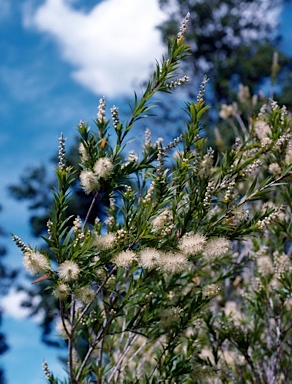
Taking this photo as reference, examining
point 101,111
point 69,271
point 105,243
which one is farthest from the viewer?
point 101,111

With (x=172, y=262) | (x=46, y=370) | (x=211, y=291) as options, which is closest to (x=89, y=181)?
(x=172, y=262)

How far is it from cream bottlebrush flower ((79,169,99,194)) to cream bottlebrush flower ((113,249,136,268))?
36 centimetres

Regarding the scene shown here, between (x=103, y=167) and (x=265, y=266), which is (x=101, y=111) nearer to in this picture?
(x=103, y=167)

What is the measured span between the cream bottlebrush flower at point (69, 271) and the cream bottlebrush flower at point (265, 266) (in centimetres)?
193

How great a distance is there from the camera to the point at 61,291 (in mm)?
2701

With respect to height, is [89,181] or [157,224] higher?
[89,181]

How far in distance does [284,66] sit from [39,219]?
7.77 m

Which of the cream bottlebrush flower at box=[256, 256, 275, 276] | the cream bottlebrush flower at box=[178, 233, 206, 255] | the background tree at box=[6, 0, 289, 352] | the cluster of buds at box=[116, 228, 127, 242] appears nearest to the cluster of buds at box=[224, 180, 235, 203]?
the cream bottlebrush flower at box=[178, 233, 206, 255]

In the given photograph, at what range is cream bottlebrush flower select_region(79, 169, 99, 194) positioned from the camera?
284 cm

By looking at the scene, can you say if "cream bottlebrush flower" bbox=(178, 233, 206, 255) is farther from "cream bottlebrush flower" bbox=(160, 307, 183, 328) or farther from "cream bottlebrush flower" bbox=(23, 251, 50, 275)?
"cream bottlebrush flower" bbox=(160, 307, 183, 328)

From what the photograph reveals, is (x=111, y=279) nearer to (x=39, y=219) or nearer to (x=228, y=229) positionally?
(x=228, y=229)

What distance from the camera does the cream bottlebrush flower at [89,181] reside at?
112 inches

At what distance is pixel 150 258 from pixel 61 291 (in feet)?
1.39

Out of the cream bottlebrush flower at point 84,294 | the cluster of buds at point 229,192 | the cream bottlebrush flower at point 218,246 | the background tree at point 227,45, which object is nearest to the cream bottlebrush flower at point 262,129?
the cluster of buds at point 229,192
